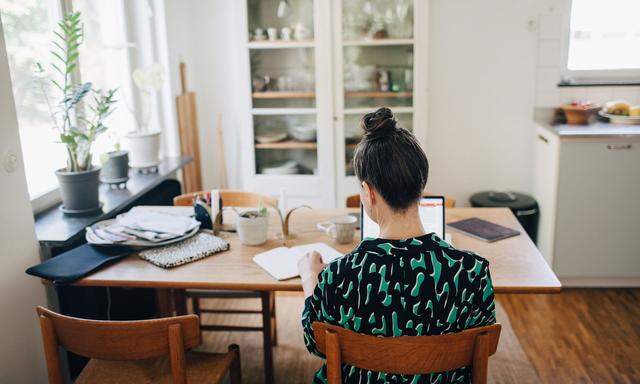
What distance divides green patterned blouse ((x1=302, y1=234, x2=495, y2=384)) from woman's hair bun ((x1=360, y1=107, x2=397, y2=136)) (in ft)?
0.84

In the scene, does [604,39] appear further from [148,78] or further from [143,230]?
[143,230]

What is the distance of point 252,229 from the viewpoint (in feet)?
7.48

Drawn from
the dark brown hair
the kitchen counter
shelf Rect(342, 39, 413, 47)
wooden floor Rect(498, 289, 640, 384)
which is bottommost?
wooden floor Rect(498, 289, 640, 384)

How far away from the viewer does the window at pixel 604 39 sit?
13.1ft

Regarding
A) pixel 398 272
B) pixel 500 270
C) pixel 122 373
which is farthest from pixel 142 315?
pixel 398 272

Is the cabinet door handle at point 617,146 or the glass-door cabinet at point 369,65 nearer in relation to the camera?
the cabinet door handle at point 617,146

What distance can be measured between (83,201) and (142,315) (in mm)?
853

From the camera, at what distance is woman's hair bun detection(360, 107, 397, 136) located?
4.77ft

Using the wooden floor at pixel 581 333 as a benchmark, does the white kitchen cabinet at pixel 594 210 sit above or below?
above

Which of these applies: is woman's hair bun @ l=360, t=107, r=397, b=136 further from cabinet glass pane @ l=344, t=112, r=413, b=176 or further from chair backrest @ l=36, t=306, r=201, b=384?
cabinet glass pane @ l=344, t=112, r=413, b=176

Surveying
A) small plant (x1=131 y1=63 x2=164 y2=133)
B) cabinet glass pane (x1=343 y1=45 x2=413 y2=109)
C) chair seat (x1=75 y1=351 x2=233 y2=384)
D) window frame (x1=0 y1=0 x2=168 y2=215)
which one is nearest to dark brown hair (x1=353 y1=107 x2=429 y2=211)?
chair seat (x1=75 y1=351 x2=233 y2=384)

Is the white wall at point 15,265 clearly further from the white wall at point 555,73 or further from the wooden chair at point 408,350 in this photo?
the white wall at point 555,73

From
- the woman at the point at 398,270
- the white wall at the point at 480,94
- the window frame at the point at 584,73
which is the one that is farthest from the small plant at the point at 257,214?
the window frame at the point at 584,73

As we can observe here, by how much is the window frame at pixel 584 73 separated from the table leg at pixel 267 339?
103 inches
